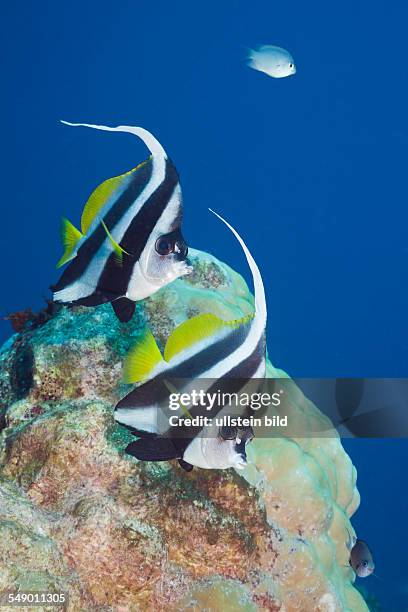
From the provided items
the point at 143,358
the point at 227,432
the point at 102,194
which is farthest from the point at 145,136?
the point at 227,432

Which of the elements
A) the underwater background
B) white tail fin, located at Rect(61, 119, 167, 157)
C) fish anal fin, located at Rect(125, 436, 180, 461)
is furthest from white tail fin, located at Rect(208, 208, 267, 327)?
the underwater background

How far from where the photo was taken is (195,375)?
5.68ft

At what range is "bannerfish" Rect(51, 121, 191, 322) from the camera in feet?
6.07

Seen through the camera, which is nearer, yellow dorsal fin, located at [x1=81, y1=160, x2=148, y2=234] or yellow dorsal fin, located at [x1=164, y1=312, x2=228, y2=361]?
yellow dorsal fin, located at [x1=164, y1=312, x2=228, y2=361]

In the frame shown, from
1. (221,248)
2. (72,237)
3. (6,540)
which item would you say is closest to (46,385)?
(6,540)

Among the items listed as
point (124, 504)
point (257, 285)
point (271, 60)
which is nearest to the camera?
point (257, 285)

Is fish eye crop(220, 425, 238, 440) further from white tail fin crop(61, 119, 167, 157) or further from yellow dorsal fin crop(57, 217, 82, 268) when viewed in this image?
white tail fin crop(61, 119, 167, 157)

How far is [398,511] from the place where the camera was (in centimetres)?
4322

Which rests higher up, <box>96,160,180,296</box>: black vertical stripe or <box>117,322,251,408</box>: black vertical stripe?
<box>96,160,180,296</box>: black vertical stripe

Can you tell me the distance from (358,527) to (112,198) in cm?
3960

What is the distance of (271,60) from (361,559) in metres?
8.68

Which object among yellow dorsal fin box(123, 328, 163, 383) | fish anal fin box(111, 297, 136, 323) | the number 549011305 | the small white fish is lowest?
the number 549011305

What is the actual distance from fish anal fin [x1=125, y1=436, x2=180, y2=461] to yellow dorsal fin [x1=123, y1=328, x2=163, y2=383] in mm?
223

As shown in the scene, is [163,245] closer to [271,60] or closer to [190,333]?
[190,333]
